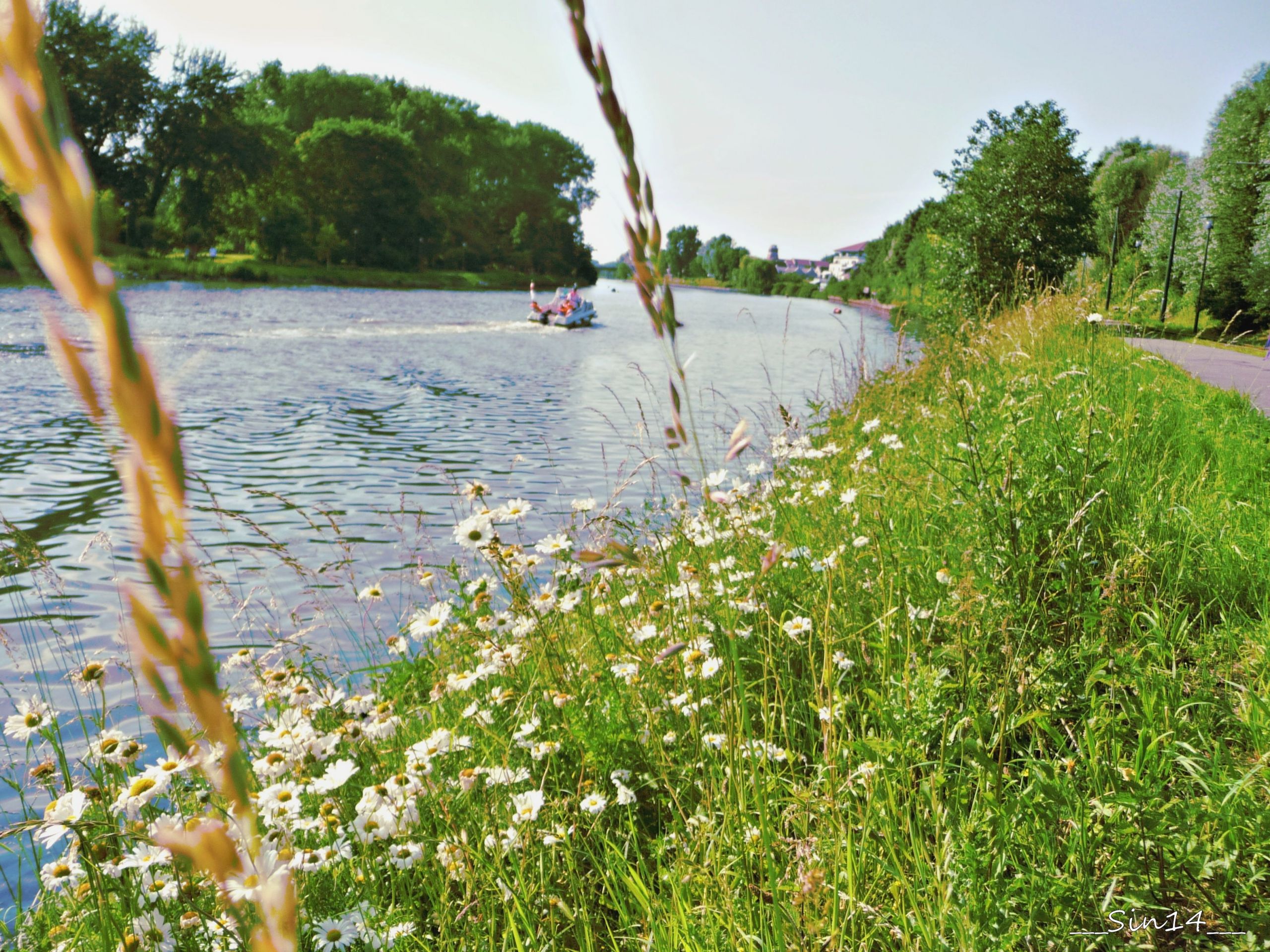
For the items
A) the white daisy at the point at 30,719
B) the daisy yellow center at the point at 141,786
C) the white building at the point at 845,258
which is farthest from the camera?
the white building at the point at 845,258

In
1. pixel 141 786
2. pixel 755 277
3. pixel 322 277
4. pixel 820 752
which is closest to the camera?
pixel 141 786

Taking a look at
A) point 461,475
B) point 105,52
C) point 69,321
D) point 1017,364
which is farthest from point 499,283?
point 69,321

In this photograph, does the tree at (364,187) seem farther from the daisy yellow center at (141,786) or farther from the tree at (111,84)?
the daisy yellow center at (141,786)

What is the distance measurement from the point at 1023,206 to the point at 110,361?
24.4 metres

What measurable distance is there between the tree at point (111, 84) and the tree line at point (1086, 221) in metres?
39.4

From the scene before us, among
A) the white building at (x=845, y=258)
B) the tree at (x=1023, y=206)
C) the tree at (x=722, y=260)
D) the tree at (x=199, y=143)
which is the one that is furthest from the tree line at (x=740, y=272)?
the tree at (x=1023, y=206)

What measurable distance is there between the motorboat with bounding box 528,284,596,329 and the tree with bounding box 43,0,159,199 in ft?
71.8

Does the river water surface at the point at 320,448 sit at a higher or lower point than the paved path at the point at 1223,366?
lower

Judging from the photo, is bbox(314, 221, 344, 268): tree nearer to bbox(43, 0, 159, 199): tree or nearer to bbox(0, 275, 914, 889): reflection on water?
bbox(43, 0, 159, 199): tree

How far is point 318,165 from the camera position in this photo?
66188 millimetres

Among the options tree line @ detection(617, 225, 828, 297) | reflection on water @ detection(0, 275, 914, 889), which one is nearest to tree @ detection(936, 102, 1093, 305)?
reflection on water @ detection(0, 275, 914, 889)

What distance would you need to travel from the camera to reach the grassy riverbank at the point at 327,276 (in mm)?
44062

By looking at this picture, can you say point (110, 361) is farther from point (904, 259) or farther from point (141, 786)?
point (904, 259)

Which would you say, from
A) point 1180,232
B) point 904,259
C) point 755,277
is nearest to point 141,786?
point 1180,232
